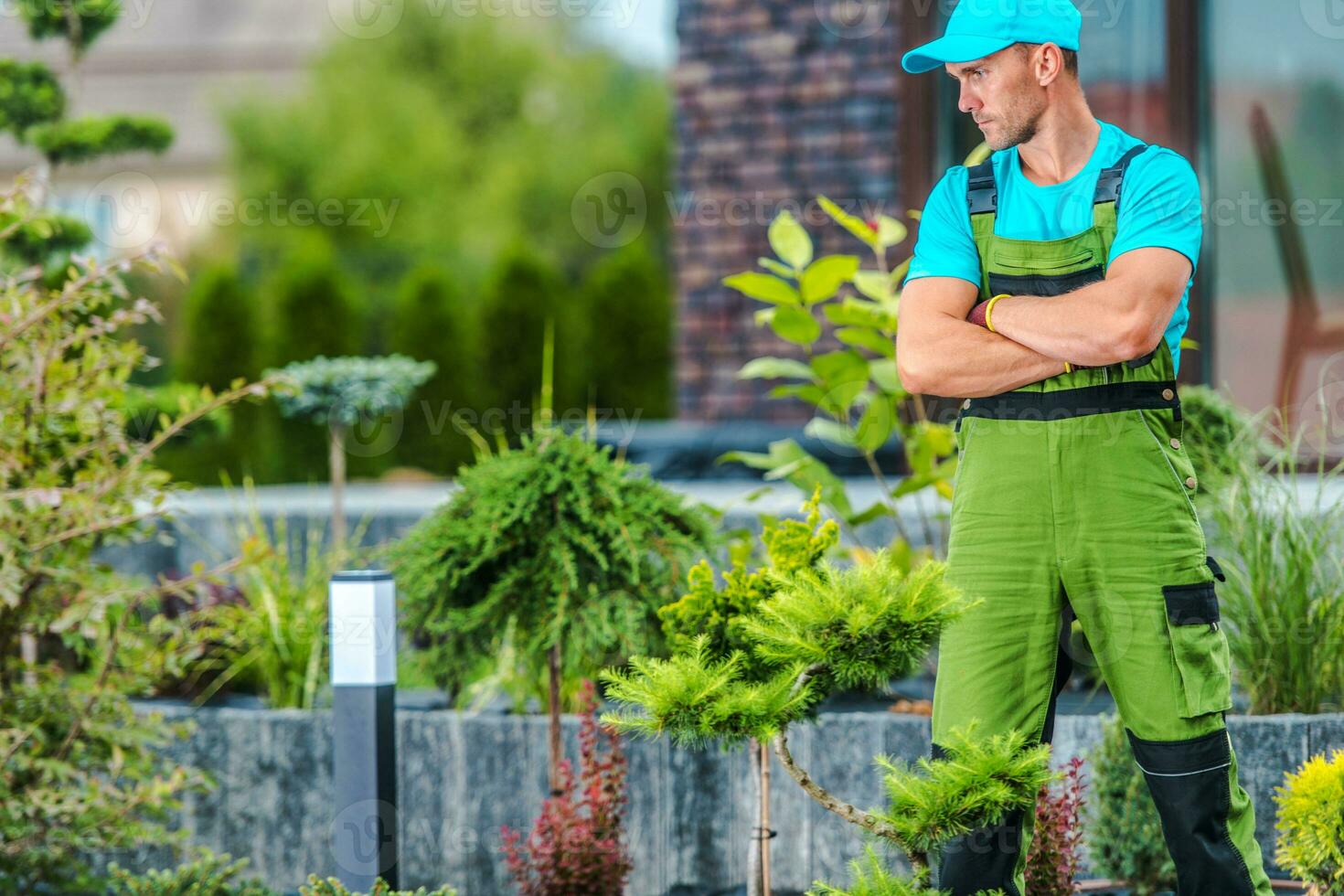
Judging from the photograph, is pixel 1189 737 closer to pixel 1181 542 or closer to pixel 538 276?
pixel 1181 542

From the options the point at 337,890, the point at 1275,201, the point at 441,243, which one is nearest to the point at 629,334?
the point at 1275,201

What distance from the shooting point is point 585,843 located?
10.0 ft

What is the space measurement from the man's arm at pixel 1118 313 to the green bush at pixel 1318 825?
935 mm

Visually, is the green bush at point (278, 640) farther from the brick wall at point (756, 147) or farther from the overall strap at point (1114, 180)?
the brick wall at point (756, 147)

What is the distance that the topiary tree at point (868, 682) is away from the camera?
2.17 m

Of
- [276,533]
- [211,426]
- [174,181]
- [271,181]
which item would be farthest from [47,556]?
[174,181]

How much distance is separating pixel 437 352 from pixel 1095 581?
34.5ft

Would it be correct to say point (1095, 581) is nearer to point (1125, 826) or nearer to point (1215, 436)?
point (1125, 826)

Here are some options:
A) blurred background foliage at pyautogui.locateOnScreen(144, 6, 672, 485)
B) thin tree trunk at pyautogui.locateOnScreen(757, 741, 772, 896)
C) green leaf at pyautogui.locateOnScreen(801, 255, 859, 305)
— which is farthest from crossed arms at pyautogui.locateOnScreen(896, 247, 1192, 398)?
blurred background foliage at pyautogui.locateOnScreen(144, 6, 672, 485)

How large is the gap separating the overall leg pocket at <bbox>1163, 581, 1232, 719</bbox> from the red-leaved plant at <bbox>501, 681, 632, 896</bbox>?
1334 millimetres

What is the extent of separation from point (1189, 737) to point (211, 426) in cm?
357

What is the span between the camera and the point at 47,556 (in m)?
3.35

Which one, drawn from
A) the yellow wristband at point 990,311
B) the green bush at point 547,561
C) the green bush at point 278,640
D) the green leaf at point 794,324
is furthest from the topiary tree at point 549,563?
the yellow wristband at point 990,311

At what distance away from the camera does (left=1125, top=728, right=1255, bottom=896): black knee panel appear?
7.32ft
